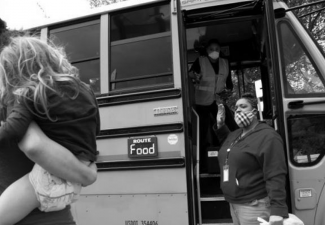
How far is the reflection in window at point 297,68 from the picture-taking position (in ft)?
9.66

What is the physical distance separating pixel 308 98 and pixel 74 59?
246 cm

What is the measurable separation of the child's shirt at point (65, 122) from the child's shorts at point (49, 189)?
4.8 inches

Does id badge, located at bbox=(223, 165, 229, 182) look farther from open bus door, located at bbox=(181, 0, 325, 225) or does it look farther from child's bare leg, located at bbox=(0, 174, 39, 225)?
child's bare leg, located at bbox=(0, 174, 39, 225)

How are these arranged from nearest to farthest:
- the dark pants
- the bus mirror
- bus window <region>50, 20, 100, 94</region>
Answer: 1. the bus mirror
2. bus window <region>50, 20, 100, 94</region>
3. the dark pants

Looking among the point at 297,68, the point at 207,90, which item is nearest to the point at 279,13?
the point at 297,68

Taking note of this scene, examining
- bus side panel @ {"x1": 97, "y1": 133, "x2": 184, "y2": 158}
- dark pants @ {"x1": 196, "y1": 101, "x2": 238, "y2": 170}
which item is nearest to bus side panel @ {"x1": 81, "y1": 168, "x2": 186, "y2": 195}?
bus side panel @ {"x1": 97, "y1": 133, "x2": 184, "y2": 158}

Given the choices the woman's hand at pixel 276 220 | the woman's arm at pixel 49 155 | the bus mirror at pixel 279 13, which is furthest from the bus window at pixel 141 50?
the woman's arm at pixel 49 155

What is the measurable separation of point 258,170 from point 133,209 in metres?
1.28

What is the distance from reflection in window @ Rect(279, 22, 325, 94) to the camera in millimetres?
2945

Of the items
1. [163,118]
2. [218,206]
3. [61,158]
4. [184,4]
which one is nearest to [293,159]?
[218,206]

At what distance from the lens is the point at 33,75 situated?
1.19 meters

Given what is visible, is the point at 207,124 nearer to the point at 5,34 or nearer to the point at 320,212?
the point at 320,212

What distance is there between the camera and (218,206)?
3305 millimetres

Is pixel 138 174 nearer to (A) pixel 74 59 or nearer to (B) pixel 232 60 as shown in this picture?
(A) pixel 74 59
